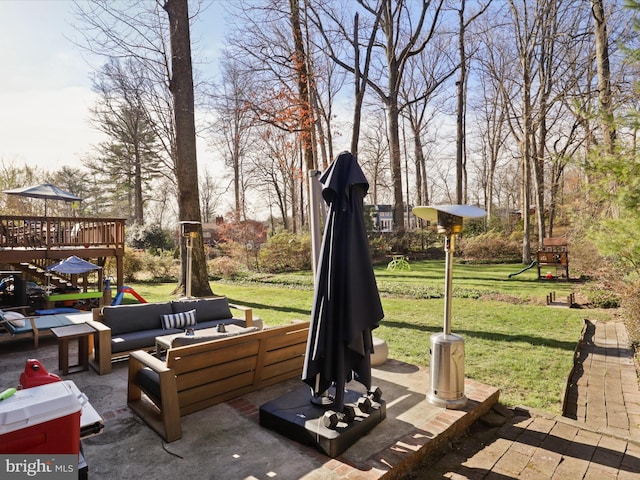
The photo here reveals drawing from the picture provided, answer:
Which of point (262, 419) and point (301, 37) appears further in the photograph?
point (301, 37)

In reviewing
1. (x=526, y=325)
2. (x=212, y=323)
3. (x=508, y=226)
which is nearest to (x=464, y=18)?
(x=508, y=226)

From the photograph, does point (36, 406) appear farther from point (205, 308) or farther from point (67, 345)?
point (205, 308)

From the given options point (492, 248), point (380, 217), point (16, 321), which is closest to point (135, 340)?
point (16, 321)

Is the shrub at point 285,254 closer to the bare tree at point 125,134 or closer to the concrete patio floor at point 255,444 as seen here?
the bare tree at point 125,134

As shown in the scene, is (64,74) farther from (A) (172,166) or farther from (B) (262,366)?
(A) (172,166)

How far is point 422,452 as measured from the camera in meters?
2.97

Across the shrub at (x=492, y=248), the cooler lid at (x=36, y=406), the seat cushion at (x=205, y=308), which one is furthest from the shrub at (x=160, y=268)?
the cooler lid at (x=36, y=406)

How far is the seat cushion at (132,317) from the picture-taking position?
208 inches

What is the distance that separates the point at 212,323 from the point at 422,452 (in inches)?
153

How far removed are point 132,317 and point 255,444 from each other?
3.29 m

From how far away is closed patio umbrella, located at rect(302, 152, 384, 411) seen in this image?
2.95 m

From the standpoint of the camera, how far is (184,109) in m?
10.4

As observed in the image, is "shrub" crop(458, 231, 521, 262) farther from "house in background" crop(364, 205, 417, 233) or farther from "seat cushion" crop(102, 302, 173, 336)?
"seat cushion" crop(102, 302, 173, 336)

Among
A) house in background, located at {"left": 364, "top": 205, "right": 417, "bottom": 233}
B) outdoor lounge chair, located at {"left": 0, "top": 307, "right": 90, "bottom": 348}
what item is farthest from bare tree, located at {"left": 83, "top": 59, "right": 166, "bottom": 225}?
outdoor lounge chair, located at {"left": 0, "top": 307, "right": 90, "bottom": 348}
